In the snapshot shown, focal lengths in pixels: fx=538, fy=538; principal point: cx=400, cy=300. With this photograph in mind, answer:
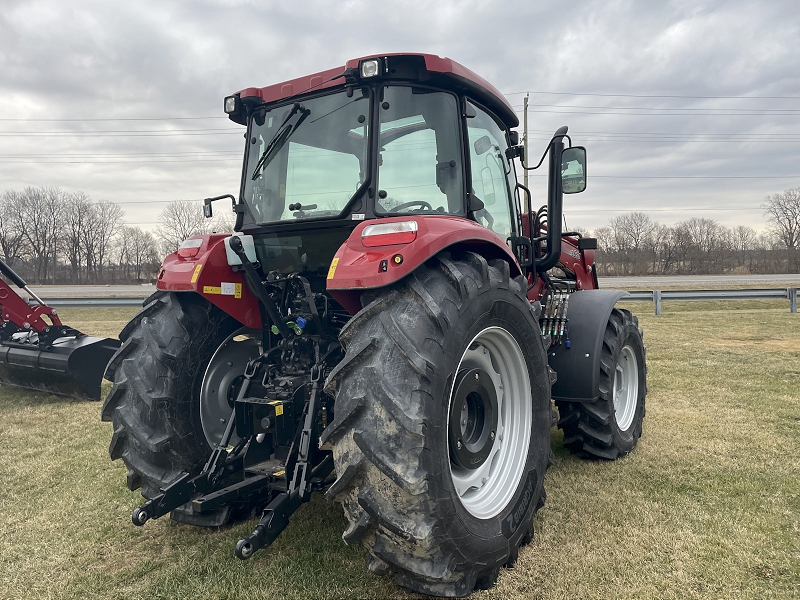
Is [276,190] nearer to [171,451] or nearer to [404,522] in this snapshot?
[171,451]

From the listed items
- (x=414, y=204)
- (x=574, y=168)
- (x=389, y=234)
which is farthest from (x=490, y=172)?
(x=389, y=234)

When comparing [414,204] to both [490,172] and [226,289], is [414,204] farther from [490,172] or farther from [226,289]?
[226,289]

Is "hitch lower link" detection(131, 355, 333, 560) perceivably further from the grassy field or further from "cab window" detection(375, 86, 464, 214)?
"cab window" detection(375, 86, 464, 214)

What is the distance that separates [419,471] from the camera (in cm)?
197

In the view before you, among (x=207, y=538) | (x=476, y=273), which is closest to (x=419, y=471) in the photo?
(x=476, y=273)

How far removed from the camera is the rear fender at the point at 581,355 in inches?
148

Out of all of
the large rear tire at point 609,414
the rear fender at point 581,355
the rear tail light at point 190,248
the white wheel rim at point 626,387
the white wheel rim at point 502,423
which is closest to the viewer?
the white wheel rim at point 502,423

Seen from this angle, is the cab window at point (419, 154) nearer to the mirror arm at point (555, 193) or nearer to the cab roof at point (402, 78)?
the cab roof at point (402, 78)

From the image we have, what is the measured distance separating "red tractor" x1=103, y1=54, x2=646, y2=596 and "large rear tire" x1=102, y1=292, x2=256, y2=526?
0.04 ft

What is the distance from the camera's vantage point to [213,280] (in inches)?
119

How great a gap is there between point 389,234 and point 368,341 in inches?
18.4

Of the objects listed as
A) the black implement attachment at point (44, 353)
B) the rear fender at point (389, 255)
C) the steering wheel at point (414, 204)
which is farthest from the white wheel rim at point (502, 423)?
the black implement attachment at point (44, 353)

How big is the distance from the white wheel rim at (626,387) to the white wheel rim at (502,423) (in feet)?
5.81

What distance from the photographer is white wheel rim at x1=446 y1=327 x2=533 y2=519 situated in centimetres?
257
